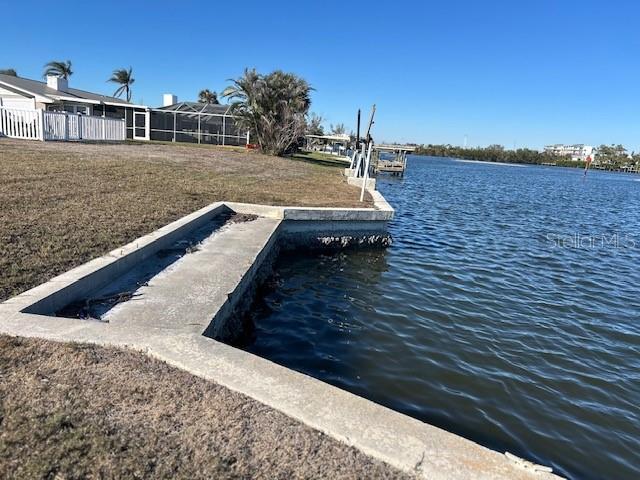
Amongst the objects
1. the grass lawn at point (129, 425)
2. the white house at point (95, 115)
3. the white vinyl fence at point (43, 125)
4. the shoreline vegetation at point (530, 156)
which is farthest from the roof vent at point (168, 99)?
the shoreline vegetation at point (530, 156)

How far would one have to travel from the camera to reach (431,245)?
1122 centimetres

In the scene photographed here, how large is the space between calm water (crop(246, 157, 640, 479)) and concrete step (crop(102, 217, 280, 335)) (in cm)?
79

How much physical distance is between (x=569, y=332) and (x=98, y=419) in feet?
20.5

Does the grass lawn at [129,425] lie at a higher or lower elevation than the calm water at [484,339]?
higher

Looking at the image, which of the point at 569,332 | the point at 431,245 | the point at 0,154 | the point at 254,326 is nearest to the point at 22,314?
the point at 254,326

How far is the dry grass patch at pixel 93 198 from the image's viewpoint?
4.92 meters

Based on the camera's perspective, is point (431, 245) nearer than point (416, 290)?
No

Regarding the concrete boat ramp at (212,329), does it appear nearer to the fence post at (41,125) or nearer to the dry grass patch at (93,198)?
the dry grass patch at (93,198)

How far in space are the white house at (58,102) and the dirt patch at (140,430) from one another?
2488 centimetres

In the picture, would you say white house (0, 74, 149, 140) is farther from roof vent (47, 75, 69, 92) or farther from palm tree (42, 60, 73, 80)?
palm tree (42, 60, 73, 80)

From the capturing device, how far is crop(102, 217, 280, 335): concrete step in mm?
3925

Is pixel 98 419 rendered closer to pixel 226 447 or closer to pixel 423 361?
pixel 226 447

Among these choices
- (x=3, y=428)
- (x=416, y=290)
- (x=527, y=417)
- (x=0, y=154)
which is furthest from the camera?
(x=0, y=154)

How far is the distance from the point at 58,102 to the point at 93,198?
22.7 meters
